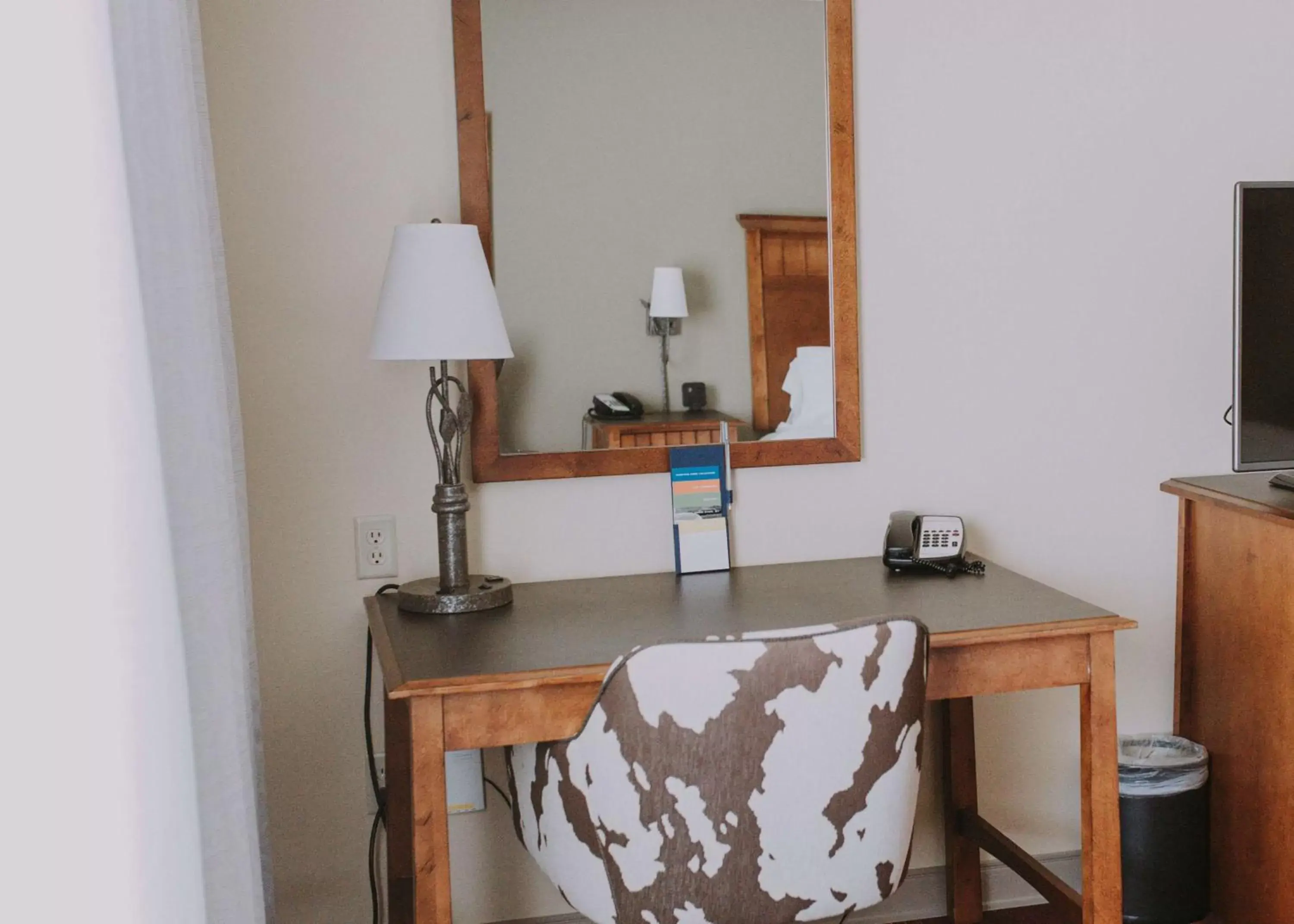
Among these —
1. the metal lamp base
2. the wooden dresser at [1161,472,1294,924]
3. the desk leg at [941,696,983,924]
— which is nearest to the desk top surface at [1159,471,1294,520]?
the wooden dresser at [1161,472,1294,924]

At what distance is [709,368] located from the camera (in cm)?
209

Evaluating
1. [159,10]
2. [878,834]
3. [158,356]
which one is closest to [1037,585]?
[878,834]

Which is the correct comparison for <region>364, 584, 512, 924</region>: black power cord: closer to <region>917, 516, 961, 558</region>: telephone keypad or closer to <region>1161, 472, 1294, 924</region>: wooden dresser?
<region>917, 516, 961, 558</region>: telephone keypad

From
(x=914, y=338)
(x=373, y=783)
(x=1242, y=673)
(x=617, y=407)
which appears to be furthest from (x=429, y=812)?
(x=1242, y=673)

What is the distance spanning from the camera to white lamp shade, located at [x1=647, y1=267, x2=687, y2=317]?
2.06m

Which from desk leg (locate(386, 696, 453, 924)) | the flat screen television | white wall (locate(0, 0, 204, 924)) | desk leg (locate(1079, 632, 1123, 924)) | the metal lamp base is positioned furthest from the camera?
the flat screen television

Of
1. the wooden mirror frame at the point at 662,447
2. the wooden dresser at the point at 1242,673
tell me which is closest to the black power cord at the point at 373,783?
the wooden mirror frame at the point at 662,447

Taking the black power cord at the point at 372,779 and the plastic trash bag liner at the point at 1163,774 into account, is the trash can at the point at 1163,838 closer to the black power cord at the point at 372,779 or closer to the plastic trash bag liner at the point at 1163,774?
the plastic trash bag liner at the point at 1163,774

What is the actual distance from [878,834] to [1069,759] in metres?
1.09

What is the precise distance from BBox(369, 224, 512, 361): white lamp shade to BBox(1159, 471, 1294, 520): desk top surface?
1.33 metres

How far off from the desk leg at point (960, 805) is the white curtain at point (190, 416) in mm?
1332

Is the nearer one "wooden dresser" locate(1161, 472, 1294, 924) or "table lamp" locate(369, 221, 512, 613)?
"table lamp" locate(369, 221, 512, 613)

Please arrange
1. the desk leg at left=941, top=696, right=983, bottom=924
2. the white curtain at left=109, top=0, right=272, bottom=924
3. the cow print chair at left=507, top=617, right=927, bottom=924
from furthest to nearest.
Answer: the desk leg at left=941, top=696, right=983, bottom=924 < the cow print chair at left=507, top=617, right=927, bottom=924 < the white curtain at left=109, top=0, right=272, bottom=924

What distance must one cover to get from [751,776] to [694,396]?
88 centimetres
